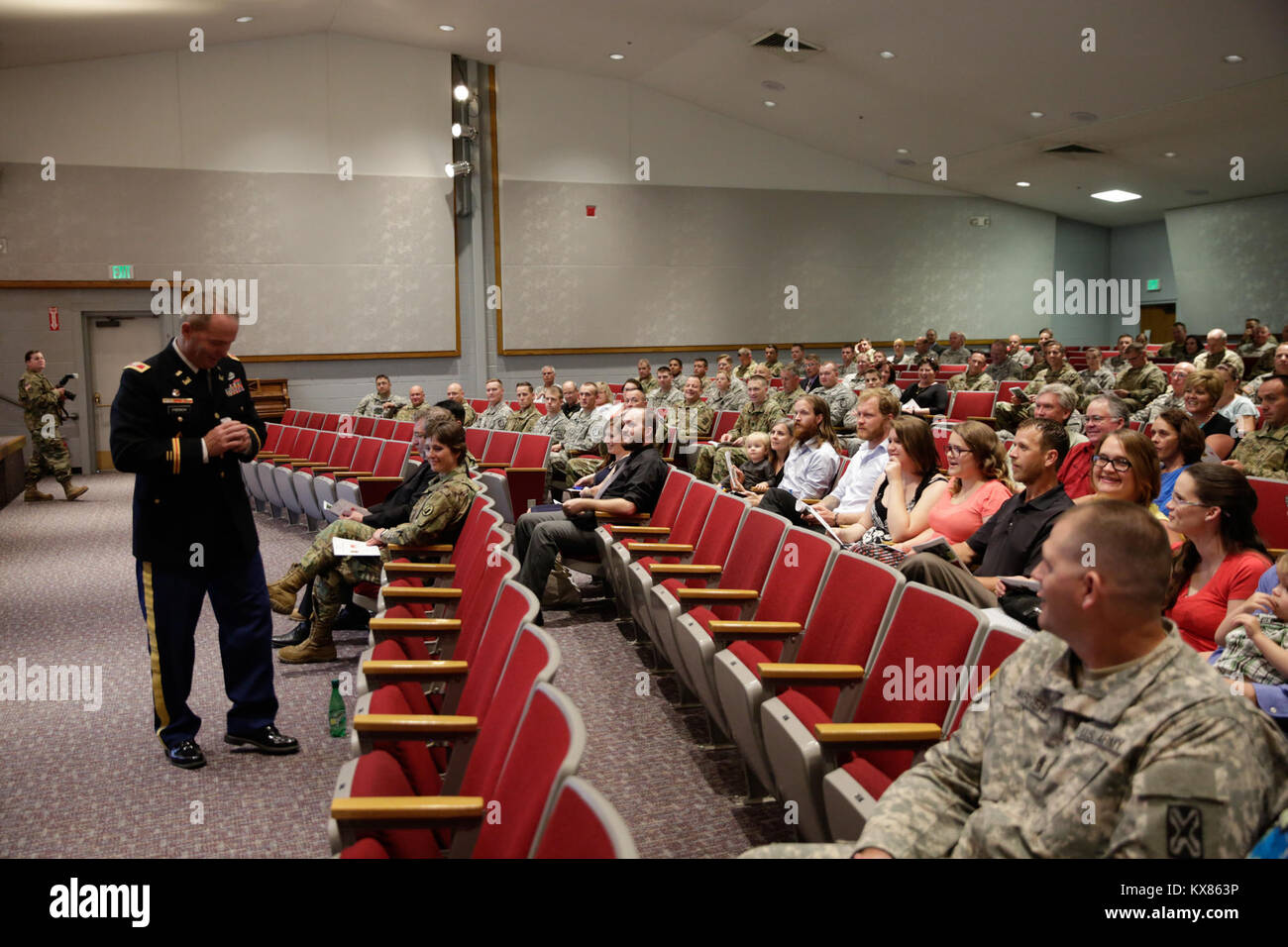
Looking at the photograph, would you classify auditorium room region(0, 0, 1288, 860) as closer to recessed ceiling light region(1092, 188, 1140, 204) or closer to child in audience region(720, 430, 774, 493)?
child in audience region(720, 430, 774, 493)

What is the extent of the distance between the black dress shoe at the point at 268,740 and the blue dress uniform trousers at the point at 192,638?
0.02 meters

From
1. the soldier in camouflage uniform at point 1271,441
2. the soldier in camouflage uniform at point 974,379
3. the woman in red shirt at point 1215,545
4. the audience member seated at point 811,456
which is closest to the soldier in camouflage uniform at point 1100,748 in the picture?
the woman in red shirt at point 1215,545

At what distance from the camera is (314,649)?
3906 mm

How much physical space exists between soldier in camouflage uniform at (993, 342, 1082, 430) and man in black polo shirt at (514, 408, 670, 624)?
164 inches

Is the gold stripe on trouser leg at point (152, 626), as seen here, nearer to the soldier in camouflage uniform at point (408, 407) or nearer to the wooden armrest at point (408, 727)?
the wooden armrest at point (408, 727)

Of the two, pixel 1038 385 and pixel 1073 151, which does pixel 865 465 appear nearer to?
pixel 1038 385

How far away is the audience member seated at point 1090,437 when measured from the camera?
369 cm

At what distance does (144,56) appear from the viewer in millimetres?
10555

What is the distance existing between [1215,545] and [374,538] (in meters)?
2.85

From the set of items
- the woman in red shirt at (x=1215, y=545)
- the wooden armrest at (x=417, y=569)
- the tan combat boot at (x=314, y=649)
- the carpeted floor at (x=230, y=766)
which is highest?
the woman in red shirt at (x=1215, y=545)

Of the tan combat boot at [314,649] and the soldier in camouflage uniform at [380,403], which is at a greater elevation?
the soldier in camouflage uniform at [380,403]

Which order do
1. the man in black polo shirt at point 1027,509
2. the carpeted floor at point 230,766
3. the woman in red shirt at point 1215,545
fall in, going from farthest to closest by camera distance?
the man in black polo shirt at point 1027,509 < the carpeted floor at point 230,766 < the woman in red shirt at point 1215,545
